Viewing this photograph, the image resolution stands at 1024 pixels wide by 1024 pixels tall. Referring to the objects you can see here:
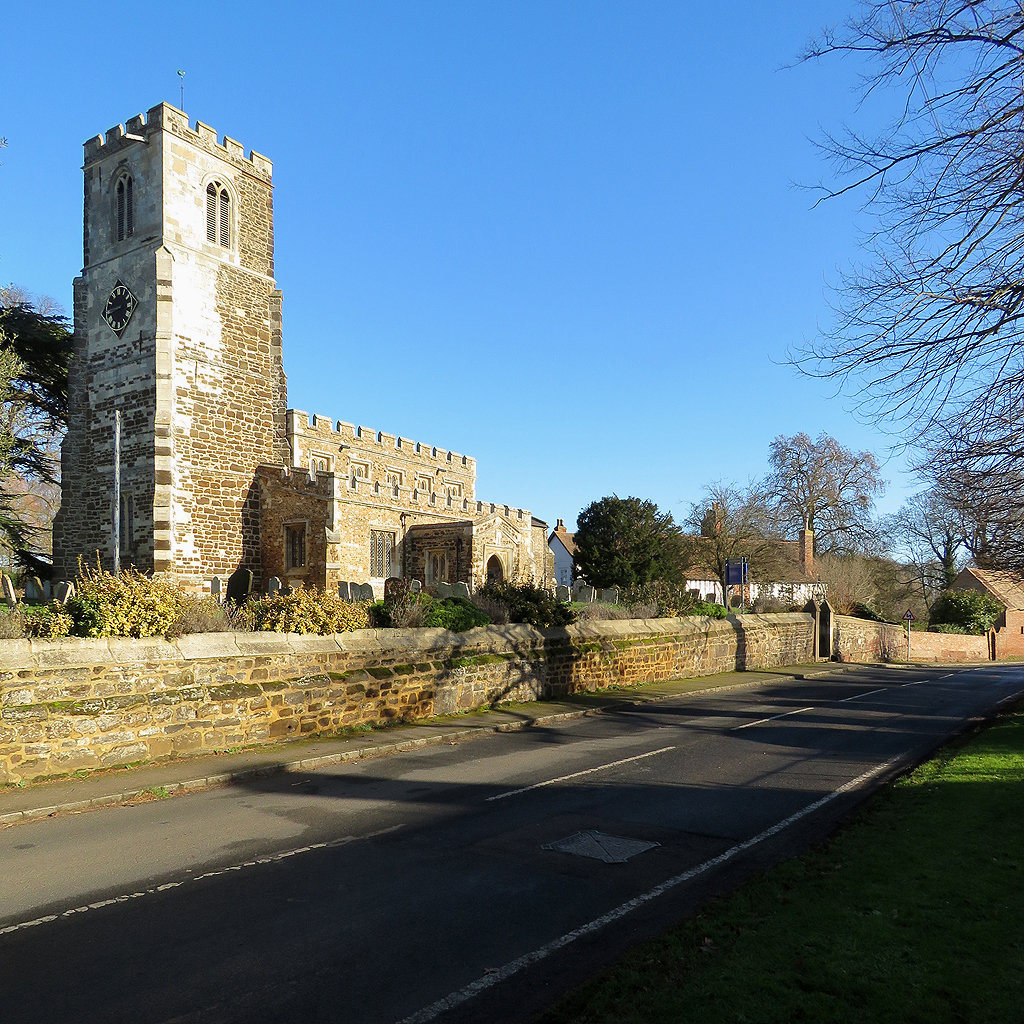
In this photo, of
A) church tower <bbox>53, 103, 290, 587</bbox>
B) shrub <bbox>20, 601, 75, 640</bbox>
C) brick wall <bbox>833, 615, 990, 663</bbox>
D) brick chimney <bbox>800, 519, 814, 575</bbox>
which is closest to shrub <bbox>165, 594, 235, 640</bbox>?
shrub <bbox>20, 601, 75, 640</bbox>

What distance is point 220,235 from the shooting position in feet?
91.5

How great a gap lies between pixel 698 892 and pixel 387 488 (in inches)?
1047

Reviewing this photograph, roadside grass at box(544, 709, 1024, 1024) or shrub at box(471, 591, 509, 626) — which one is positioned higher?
shrub at box(471, 591, 509, 626)

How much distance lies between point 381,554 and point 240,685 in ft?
66.0

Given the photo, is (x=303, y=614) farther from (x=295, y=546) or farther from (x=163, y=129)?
(x=163, y=129)

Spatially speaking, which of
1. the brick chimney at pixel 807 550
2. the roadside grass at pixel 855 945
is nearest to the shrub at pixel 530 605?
the roadside grass at pixel 855 945

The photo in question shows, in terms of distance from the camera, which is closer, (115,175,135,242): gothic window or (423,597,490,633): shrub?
(423,597,490,633): shrub

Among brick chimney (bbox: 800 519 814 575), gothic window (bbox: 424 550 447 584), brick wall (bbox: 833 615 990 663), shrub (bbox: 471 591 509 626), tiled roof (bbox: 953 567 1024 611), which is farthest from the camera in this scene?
brick chimney (bbox: 800 519 814 575)

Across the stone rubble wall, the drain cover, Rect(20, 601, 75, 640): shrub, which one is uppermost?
Rect(20, 601, 75, 640): shrub

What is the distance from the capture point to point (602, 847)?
287 inches

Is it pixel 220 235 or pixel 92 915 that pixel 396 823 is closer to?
pixel 92 915

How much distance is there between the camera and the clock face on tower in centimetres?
2661

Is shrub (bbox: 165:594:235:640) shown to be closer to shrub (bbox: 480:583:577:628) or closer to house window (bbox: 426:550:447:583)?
shrub (bbox: 480:583:577:628)

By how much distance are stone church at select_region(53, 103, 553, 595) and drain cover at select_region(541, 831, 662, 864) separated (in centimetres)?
1806
